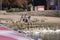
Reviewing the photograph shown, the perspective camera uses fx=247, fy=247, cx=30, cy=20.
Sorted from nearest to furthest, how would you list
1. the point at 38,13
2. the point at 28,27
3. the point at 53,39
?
the point at 53,39
the point at 28,27
the point at 38,13

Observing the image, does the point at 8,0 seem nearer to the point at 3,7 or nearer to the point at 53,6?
the point at 3,7

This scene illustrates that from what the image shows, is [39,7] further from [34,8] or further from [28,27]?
[28,27]

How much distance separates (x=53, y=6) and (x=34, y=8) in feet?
12.1

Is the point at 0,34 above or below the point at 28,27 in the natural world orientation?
above

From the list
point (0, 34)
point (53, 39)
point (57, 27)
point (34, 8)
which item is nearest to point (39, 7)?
point (34, 8)

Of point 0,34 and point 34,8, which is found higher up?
point 0,34

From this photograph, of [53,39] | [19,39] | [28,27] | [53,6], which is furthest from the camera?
[53,6]

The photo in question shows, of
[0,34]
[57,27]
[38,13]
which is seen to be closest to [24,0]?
[38,13]

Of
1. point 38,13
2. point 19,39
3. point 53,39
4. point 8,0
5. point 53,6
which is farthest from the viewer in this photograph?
point 53,6

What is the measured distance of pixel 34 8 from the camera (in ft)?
119

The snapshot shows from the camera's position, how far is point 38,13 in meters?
32.1

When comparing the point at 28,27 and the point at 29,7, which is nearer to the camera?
the point at 28,27

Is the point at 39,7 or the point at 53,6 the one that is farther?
the point at 53,6

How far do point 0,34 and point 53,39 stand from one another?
1308 cm
